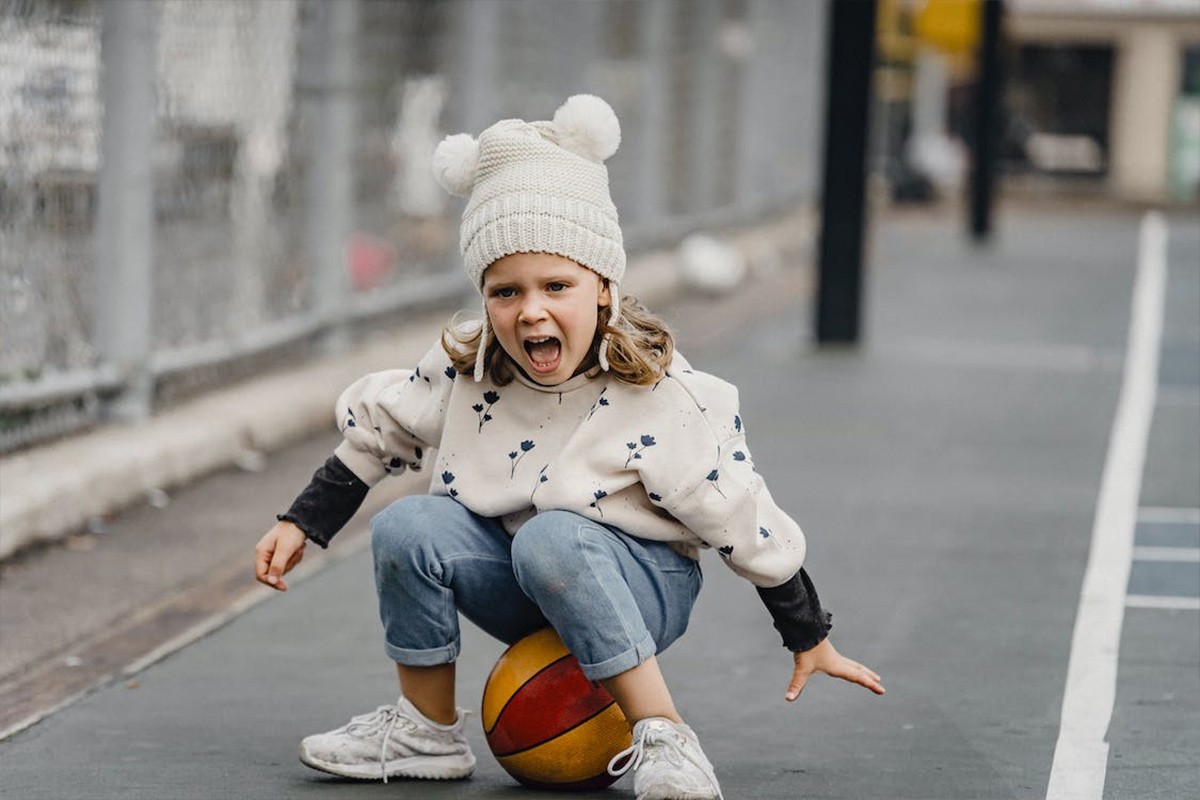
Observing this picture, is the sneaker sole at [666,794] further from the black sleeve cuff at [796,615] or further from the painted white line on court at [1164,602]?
the painted white line on court at [1164,602]

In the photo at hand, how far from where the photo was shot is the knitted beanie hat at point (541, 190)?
13.9 feet

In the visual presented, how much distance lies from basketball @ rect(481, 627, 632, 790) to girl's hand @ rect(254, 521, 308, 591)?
479 millimetres

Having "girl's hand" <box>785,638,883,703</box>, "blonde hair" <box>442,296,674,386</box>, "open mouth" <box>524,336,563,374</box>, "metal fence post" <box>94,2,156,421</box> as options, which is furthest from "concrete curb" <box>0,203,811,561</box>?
"girl's hand" <box>785,638,883,703</box>

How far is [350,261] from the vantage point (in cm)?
1116

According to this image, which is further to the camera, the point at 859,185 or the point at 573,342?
the point at 859,185

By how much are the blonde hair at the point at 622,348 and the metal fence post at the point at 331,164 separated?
6.10m

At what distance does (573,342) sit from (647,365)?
0.15m

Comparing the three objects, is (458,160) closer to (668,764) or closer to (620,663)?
(620,663)

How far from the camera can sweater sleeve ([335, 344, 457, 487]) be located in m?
4.50

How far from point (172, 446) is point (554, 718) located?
4048 millimetres

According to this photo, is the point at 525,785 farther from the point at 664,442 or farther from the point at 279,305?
the point at 279,305

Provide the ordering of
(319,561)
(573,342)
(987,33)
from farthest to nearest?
(987,33), (319,561), (573,342)

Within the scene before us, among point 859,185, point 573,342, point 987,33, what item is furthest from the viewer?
point 987,33

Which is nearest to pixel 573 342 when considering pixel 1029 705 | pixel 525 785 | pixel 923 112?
pixel 525 785
